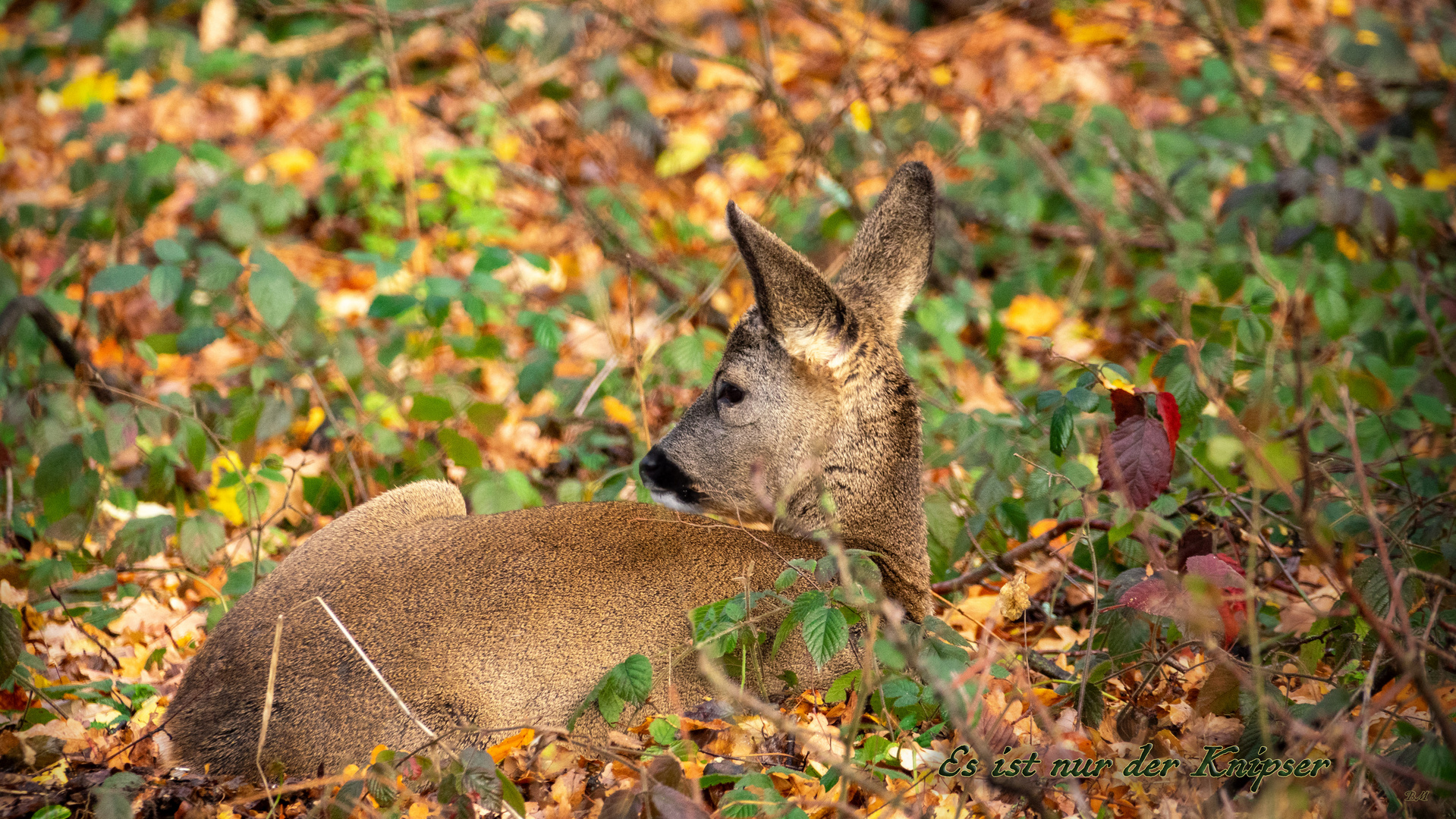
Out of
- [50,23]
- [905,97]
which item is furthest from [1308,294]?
[50,23]

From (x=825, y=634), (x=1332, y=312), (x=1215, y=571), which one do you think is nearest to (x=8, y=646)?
(x=825, y=634)

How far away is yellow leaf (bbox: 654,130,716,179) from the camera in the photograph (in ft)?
27.9

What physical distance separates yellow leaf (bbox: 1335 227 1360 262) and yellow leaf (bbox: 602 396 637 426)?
3623 mm

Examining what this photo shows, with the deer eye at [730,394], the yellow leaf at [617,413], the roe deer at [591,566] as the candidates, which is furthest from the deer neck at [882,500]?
the yellow leaf at [617,413]

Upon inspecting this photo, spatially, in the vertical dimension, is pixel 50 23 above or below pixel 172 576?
above

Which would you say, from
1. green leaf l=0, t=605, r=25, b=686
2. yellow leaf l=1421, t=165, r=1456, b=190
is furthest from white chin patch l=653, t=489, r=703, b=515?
yellow leaf l=1421, t=165, r=1456, b=190

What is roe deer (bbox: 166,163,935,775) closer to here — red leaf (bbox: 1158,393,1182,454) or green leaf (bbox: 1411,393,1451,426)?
red leaf (bbox: 1158,393,1182,454)

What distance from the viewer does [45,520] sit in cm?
436

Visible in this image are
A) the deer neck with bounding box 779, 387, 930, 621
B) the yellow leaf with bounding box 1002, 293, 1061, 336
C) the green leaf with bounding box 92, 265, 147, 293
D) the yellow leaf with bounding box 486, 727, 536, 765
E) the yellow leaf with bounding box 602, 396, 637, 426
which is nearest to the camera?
the yellow leaf with bounding box 486, 727, 536, 765

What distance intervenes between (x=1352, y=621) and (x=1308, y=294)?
139 inches

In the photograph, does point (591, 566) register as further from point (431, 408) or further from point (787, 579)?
point (431, 408)

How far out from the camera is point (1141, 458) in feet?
10.0

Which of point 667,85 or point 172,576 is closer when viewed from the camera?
point 172,576

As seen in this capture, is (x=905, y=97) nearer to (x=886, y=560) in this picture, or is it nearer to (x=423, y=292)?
(x=423, y=292)
